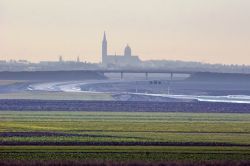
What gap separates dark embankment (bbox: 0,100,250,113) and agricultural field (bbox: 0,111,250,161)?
517 centimetres

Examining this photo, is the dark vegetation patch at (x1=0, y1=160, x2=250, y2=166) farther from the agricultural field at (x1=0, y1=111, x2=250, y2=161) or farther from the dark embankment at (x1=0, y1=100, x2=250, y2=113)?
the dark embankment at (x1=0, y1=100, x2=250, y2=113)

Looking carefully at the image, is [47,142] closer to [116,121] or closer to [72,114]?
[116,121]

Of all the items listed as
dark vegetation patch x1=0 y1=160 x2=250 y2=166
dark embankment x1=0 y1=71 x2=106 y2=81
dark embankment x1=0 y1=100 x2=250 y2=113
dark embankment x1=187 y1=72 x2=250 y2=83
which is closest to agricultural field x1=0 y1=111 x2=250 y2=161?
dark vegetation patch x1=0 y1=160 x2=250 y2=166

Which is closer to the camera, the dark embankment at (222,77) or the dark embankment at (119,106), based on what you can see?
the dark embankment at (119,106)

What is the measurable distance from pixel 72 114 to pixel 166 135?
16.6 meters

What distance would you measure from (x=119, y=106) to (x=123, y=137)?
983 inches

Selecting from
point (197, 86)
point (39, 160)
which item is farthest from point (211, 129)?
point (197, 86)

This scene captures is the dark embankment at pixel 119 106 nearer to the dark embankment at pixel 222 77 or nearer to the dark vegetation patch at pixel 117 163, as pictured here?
the dark vegetation patch at pixel 117 163

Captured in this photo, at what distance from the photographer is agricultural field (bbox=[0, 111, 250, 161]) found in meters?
37.9

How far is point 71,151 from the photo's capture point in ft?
127

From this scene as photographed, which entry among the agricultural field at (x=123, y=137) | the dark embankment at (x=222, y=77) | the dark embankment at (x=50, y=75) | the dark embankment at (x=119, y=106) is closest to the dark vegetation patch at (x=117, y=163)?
the agricultural field at (x=123, y=137)

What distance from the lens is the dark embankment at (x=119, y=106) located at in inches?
2623

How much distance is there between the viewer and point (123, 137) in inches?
1759

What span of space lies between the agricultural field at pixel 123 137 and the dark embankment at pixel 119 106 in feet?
16.9
